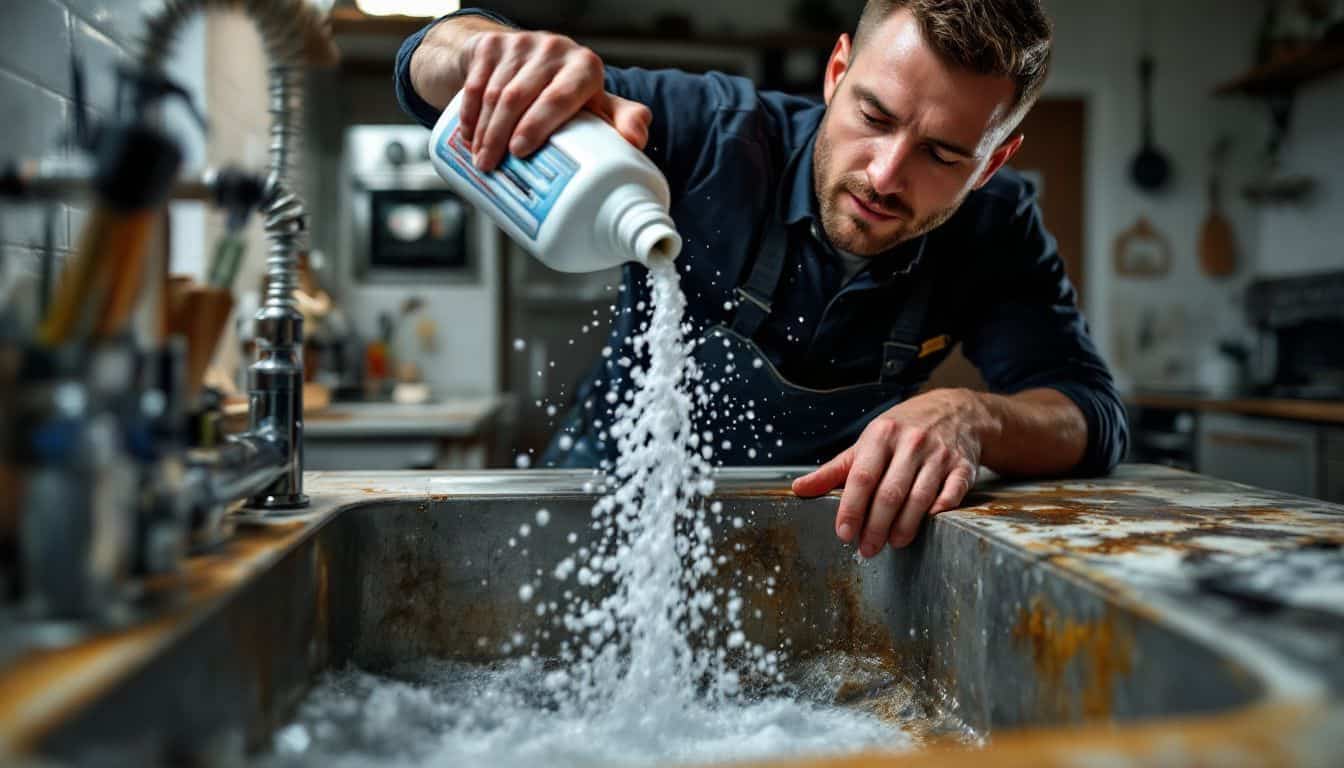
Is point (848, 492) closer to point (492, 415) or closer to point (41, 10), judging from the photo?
point (41, 10)

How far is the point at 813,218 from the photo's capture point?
1288 mm

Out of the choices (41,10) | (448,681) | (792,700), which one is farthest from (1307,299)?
(41,10)

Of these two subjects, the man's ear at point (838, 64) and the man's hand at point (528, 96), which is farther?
the man's ear at point (838, 64)

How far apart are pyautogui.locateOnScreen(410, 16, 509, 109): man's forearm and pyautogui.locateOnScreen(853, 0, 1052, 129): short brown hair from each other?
48 cm

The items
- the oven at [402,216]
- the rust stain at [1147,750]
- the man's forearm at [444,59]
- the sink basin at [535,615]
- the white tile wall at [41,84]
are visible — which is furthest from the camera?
the oven at [402,216]

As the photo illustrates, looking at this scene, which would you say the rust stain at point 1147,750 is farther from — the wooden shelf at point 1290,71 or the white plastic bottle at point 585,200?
the wooden shelf at point 1290,71

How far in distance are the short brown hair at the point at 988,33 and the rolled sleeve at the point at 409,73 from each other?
0.49 metres

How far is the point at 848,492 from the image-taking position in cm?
87

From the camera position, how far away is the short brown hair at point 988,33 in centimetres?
108

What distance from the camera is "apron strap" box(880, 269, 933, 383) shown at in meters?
1.31

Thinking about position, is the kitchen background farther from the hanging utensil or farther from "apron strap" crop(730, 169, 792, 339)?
"apron strap" crop(730, 169, 792, 339)

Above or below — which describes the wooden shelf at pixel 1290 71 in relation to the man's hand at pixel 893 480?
above

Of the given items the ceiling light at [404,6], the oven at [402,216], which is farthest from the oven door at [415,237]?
the ceiling light at [404,6]

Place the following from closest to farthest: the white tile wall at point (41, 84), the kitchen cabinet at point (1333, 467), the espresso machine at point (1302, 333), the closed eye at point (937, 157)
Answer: the white tile wall at point (41, 84) → the closed eye at point (937, 157) → the kitchen cabinet at point (1333, 467) → the espresso machine at point (1302, 333)
